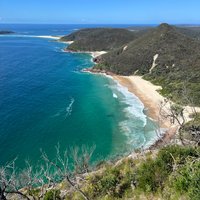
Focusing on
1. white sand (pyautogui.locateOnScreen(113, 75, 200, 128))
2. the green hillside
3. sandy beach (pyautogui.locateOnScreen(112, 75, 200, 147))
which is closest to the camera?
sandy beach (pyautogui.locateOnScreen(112, 75, 200, 147))

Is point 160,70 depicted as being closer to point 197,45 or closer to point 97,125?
point 197,45

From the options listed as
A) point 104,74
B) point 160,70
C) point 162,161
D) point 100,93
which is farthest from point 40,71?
point 162,161

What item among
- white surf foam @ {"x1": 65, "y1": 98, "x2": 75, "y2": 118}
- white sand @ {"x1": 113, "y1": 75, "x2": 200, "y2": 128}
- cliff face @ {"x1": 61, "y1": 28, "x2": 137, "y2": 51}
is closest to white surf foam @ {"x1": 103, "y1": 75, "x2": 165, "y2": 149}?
white sand @ {"x1": 113, "y1": 75, "x2": 200, "y2": 128}

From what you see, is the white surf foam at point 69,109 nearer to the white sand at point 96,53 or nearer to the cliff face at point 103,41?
the white sand at point 96,53

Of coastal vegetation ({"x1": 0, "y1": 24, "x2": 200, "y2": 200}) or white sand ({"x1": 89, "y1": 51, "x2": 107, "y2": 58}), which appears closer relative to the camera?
coastal vegetation ({"x1": 0, "y1": 24, "x2": 200, "y2": 200})

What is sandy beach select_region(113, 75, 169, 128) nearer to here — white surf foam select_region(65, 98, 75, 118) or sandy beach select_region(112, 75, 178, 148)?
sandy beach select_region(112, 75, 178, 148)

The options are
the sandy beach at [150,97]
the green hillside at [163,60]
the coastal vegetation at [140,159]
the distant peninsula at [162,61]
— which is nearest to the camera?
the coastal vegetation at [140,159]

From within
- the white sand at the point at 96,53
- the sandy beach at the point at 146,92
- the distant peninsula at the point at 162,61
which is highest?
the distant peninsula at the point at 162,61

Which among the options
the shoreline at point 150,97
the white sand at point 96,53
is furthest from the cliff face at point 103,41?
the shoreline at point 150,97
